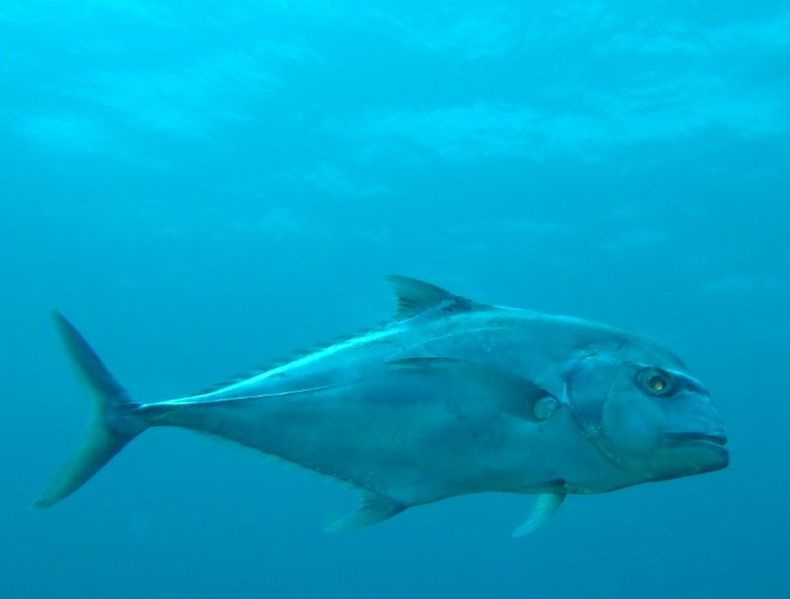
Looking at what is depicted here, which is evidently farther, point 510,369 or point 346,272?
point 346,272

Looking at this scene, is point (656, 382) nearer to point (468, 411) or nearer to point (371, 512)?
point (468, 411)

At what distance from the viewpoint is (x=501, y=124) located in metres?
19.9

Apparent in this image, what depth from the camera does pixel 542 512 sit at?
2758mm

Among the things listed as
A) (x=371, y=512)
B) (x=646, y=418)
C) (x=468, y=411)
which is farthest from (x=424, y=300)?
(x=646, y=418)

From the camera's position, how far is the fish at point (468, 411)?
2414mm

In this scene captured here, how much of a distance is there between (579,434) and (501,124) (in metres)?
18.3

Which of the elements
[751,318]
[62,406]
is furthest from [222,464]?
[751,318]

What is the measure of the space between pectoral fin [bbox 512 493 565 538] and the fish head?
319mm

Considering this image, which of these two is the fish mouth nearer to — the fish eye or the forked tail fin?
the fish eye

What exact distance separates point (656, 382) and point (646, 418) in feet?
0.42

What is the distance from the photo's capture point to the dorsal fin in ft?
9.22

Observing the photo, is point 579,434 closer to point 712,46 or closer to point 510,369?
point 510,369

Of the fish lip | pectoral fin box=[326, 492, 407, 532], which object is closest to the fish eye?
the fish lip

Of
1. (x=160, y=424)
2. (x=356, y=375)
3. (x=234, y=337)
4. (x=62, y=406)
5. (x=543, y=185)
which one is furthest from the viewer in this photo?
(x=62, y=406)
